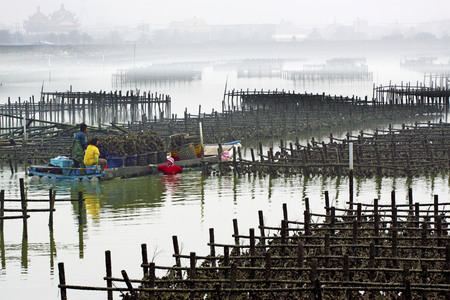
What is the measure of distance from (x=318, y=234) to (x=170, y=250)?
13.9ft

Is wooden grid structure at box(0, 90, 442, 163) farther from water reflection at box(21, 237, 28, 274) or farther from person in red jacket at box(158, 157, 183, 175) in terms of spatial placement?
water reflection at box(21, 237, 28, 274)

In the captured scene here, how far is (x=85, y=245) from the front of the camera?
76.6 feet

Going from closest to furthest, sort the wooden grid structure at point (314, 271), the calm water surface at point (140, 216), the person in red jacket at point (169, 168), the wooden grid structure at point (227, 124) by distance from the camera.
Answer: the wooden grid structure at point (314, 271) < the calm water surface at point (140, 216) < the person in red jacket at point (169, 168) < the wooden grid structure at point (227, 124)

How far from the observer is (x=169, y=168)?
36.5 meters

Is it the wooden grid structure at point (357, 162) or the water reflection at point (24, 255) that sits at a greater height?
the wooden grid structure at point (357, 162)

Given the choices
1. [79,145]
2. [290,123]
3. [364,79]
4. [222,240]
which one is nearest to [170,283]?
[222,240]

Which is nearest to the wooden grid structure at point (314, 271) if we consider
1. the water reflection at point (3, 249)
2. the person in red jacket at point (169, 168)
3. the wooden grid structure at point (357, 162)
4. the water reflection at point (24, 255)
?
the water reflection at point (24, 255)

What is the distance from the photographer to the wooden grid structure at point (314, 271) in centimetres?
1561

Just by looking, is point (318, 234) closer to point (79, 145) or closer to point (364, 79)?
point (79, 145)

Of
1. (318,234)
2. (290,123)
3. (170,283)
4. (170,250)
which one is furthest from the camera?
(290,123)

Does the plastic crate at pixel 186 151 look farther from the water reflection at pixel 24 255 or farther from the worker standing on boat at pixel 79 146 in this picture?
the water reflection at pixel 24 255

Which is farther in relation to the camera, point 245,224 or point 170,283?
point 245,224

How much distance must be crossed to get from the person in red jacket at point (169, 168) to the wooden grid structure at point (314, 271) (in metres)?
16.1

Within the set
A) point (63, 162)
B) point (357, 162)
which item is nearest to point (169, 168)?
point (63, 162)
